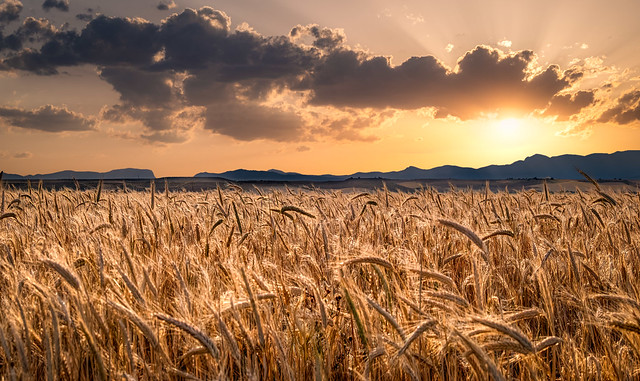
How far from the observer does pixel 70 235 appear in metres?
3.74

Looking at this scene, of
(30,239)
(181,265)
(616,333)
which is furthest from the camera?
(30,239)

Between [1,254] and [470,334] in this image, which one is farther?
[1,254]

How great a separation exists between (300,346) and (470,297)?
1.63 metres

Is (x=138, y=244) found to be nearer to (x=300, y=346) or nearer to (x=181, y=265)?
(x=181, y=265)

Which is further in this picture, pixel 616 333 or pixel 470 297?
pixel 470 297

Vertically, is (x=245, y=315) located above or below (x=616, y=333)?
above

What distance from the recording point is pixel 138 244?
10.5 ft

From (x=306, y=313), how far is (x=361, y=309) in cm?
49

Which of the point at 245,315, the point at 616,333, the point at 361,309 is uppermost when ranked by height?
the point at 361,309

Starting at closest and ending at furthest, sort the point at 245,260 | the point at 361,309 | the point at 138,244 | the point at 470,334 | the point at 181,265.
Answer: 1. the point at 470,334
2. the point at 361,309
3. the point at 181,265
4. the point at 245,260
5. the point at 138,244

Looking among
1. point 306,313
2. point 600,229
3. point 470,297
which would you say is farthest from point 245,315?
point 600,229

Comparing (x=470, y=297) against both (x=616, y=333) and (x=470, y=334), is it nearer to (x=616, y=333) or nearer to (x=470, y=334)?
(x=616, y=333)

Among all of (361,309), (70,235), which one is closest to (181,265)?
(361,309)

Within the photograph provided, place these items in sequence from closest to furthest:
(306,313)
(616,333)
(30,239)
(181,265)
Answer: (306,313) → (616,333) → (181,265) → (30,239)
